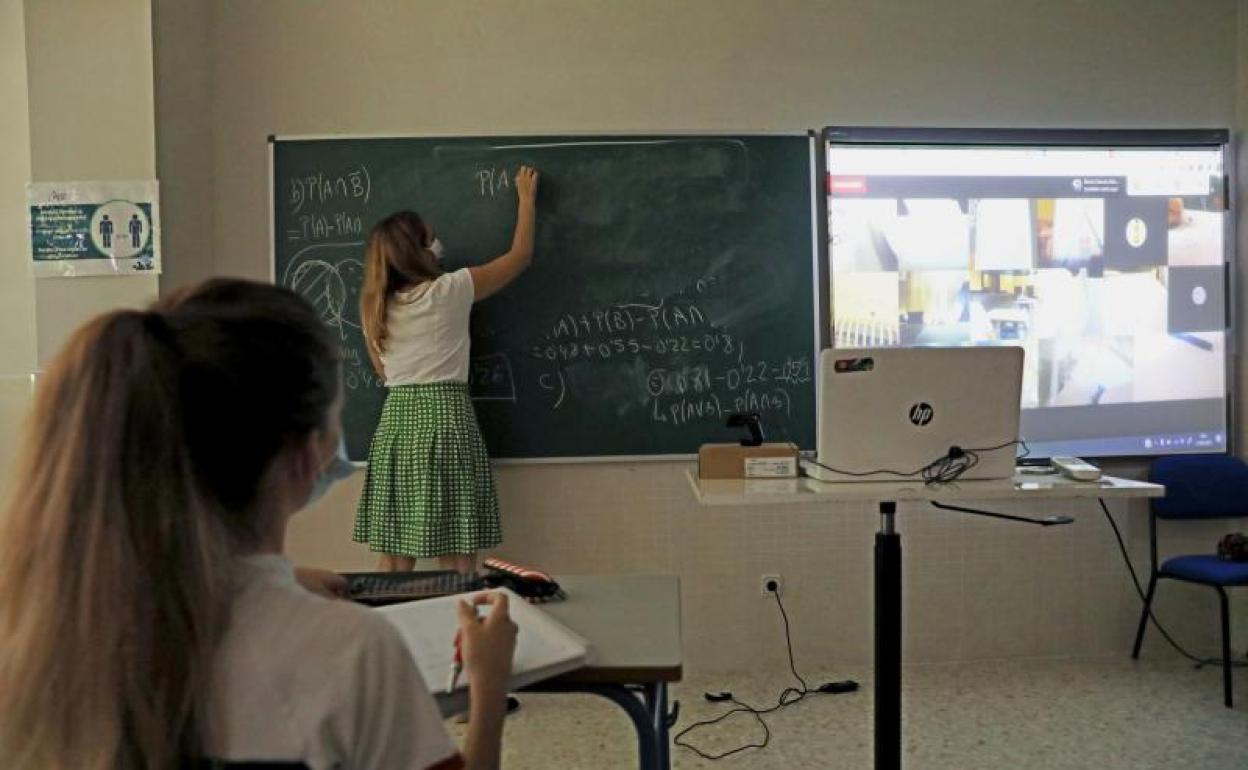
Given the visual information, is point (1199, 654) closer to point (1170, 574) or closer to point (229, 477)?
point (1170, 574)

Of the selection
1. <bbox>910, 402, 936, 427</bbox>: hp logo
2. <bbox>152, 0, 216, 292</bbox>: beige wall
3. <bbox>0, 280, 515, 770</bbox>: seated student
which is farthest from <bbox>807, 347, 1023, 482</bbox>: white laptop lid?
<bbox>152, 0, 216, 292</bbox>: beige wall

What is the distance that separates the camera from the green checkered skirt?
2963 millimetres

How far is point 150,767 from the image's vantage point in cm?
79

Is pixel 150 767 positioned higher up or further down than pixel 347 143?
further down

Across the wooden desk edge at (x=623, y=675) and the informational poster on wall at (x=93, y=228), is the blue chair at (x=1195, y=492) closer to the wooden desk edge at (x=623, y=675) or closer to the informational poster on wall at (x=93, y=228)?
the wooden desk edge at (x=623, y=675)

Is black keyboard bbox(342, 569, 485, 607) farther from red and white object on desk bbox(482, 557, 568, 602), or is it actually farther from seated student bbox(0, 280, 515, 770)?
seated student bbox(0, 280, 515, 770)

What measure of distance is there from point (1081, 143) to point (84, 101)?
3499 mm

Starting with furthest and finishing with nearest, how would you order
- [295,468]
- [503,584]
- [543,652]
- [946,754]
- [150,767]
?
[946,754]
[503,584]
[543,652]
[295,468]
[150,767]

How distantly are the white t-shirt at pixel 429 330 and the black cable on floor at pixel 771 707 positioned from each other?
54.3 inches

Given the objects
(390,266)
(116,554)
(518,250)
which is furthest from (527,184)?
(116,554)

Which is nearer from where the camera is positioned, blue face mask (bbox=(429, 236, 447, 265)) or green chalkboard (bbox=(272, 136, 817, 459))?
blue face mask (bbox=(429, 236, 447, 265))

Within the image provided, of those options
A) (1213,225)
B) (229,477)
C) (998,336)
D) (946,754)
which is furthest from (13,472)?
(1213,225)

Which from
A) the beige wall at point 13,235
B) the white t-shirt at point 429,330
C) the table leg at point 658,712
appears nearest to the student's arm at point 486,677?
the table leg at point 658,712

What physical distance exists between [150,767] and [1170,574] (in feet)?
10.9
